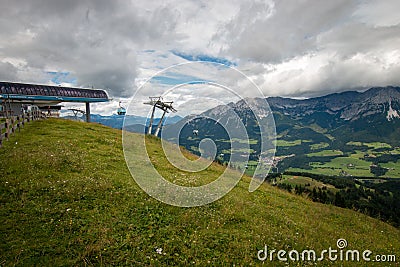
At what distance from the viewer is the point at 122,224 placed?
29.9 feet

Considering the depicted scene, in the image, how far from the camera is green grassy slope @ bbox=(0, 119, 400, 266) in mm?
7594

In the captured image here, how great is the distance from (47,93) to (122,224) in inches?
2326

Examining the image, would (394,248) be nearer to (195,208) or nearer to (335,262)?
(335,262)

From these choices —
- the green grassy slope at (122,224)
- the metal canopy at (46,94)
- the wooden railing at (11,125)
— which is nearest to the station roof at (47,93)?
the metal canopy at (46,94)

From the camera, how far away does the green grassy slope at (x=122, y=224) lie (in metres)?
7.59

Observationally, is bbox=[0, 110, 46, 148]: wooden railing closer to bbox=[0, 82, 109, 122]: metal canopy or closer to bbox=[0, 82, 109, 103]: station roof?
bbox=[0, 82, 109, 122]: metal canopy

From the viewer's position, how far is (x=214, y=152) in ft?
29.4

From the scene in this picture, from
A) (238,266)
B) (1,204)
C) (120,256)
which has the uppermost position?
(1,204)

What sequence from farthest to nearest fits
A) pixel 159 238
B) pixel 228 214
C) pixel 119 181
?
pixel 119 181
pixel 228 214
pixel 159 238

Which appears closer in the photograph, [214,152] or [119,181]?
[214,152]

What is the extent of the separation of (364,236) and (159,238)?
38.8 feet

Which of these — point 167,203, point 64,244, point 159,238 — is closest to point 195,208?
point 167,203

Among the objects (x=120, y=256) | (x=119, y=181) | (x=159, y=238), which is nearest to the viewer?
(x=120, y=256)

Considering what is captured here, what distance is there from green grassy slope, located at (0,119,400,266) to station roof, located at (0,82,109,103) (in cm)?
4218
